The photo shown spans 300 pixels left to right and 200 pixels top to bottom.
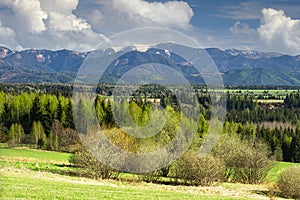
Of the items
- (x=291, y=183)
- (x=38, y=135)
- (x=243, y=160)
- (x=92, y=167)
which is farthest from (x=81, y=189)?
(x=38, y=135)

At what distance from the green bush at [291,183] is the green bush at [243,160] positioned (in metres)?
10.4

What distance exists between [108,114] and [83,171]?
45.1 m

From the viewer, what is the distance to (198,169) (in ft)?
123

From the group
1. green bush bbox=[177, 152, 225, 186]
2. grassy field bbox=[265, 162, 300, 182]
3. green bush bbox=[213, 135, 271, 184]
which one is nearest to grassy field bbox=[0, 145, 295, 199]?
green bush bbox=[177, 152, 225, 186]

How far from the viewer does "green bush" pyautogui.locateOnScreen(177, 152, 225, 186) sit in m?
37.4

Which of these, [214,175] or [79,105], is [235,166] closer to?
[214,175]

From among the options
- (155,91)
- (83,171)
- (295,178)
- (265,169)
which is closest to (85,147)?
(83,171)

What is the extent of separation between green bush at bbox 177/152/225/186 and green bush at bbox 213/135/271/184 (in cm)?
910

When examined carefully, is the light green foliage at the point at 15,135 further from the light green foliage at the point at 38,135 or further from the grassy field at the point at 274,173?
the grassy field at the point at 274,173

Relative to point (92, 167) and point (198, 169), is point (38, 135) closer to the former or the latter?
point (92, 167)

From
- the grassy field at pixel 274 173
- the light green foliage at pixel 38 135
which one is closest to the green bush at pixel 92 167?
the grassy field at pixel 274 173

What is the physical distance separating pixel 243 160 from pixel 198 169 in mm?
12225

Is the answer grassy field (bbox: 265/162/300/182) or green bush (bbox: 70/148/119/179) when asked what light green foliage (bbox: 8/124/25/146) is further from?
grassy field (bbox: 265/162/300/182)

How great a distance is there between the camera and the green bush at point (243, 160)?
155 feet
